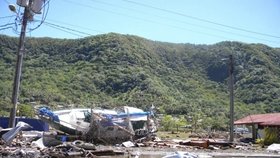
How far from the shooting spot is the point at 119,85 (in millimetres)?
91562

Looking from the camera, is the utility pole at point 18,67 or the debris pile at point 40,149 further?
the utility pole at point 18,67

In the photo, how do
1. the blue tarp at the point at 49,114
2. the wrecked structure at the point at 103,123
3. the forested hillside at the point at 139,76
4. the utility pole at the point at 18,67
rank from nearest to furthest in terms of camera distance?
1. the utility pole at the point at 18,67
2. the wrecked structure at the point at 103,123
3. the blue tarp at the point at 49,114
4. the forested hillside at the point at 139,76

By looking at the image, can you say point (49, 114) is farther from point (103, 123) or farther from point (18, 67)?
point (18, 67)

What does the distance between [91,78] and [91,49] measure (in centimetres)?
1897

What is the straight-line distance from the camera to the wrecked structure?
27672mm

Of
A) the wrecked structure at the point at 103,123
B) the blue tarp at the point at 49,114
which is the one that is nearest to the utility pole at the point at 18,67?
the wrecked structure at the point at 103,123

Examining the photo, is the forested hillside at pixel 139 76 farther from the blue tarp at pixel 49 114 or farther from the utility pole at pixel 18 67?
the utility pole at pixel 18 67

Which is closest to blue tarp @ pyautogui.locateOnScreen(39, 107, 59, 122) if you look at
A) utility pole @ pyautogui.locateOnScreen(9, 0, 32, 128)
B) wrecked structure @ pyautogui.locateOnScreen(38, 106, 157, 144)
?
wrecked structure @ pyautogui.locateOnScreen(38, 106, 157, 144)

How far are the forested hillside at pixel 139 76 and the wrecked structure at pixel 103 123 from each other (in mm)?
37469

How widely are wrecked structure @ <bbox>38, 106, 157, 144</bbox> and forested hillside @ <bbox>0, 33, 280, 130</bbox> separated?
37469 millimetres

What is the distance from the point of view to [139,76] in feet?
317

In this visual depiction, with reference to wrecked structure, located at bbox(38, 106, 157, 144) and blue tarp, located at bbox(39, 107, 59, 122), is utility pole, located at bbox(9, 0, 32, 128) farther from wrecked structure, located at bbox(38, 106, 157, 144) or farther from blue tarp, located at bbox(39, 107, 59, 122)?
blue tarp, located at bbox(39, 107, 59, 122)

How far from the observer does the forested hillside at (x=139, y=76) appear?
265 feet

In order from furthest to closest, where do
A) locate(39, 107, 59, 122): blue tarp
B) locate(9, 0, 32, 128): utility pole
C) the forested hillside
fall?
the forested hillside → locate(39, 107, 59, 122): blue tarp → locate(9, 0, 32, 128): utility pole
